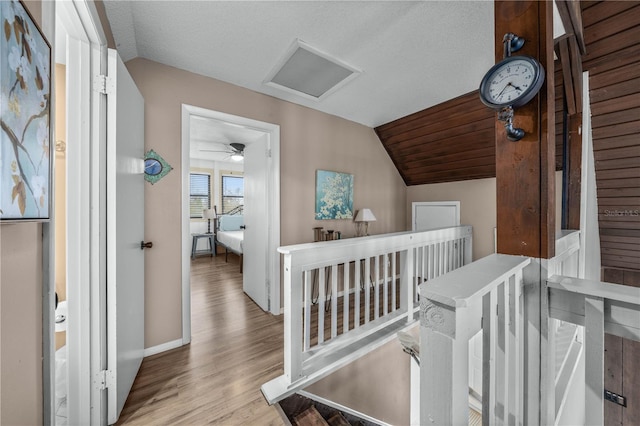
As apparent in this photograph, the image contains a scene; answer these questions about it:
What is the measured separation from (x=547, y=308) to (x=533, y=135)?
71 cm

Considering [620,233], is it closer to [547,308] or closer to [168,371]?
→ [547,308]

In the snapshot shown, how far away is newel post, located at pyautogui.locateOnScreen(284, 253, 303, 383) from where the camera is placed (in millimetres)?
1421

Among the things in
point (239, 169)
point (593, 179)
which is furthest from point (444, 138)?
point (239, 169)

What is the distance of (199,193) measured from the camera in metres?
5.98

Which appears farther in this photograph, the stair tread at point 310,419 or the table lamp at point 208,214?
the table lamp at point 208,214

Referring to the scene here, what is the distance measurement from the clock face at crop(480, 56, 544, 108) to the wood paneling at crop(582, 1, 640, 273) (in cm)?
133

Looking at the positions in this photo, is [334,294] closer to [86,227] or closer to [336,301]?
[336,301]

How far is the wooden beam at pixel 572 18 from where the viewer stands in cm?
132

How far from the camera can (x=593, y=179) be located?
6.97ft

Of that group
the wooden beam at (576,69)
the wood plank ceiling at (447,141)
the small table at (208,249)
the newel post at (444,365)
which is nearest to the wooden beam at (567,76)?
the wooden beam at (576,69)

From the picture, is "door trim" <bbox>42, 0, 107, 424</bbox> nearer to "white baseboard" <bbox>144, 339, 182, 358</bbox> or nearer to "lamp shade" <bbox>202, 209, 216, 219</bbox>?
"white baseboard" <bbox>144, 339, 182, 358</bbox>

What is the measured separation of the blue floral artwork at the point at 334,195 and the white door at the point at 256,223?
68 centimetres

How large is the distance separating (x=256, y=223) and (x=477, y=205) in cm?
304

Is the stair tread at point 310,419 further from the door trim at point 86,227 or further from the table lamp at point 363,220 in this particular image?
the table lamp at point 363,220
